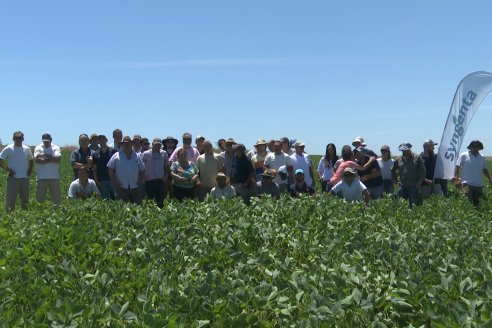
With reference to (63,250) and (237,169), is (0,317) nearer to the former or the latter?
(63,250)

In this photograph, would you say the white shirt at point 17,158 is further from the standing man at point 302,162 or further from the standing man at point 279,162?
the standing man at point 302,162

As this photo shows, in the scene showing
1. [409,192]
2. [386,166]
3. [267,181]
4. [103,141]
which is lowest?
[409,192]

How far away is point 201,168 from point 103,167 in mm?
1978

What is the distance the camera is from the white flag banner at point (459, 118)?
46.0ft

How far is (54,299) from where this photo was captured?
4430 millimetres

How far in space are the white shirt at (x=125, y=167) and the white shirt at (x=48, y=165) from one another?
1818mm

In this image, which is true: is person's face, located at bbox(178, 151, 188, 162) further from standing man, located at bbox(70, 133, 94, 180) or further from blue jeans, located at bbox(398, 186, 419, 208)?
blue jeans, located at bbox(398, 186, 419, 208)

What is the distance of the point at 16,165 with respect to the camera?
14.1 m

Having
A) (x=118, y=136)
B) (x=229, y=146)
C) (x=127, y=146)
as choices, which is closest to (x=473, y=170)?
(x=229, y=146)

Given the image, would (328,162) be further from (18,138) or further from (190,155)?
(18,138)

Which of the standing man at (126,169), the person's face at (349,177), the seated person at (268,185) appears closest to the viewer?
the person's face at (349,177)

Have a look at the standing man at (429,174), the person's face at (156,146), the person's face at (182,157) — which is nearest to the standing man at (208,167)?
the person's face at (182,157)

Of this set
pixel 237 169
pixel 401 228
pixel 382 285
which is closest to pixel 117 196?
pixel 237 169

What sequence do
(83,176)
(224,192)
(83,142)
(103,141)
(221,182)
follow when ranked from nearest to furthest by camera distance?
(221,182)
(224,192)
(83,176)
(83,142)
(103,141)
